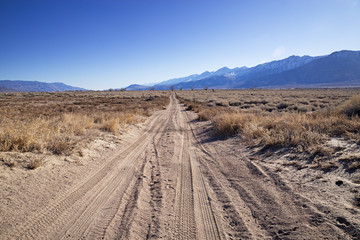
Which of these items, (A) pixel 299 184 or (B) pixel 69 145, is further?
(B) pixel 69 145

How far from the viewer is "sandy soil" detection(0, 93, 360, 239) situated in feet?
8.77

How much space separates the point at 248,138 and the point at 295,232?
4809mm

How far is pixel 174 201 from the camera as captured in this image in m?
3.56

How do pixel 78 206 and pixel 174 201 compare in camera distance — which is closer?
pixel 78 206

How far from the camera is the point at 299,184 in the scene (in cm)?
376

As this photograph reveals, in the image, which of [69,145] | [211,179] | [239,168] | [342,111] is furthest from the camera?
[342,111]

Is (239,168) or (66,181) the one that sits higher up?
(66,181)

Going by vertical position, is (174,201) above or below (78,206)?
below

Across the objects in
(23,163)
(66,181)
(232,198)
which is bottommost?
(232,198)

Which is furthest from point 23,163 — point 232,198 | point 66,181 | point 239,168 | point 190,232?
point 239,168

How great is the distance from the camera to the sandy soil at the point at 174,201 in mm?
2674

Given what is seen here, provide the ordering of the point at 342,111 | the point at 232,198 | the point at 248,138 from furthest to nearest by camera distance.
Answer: the point at 342,111
the point at 248,138
the point at 232,198

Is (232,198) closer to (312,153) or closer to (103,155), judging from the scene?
(312,153)


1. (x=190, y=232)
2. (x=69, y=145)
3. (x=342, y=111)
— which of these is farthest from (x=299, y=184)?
(x=342, y=111)
